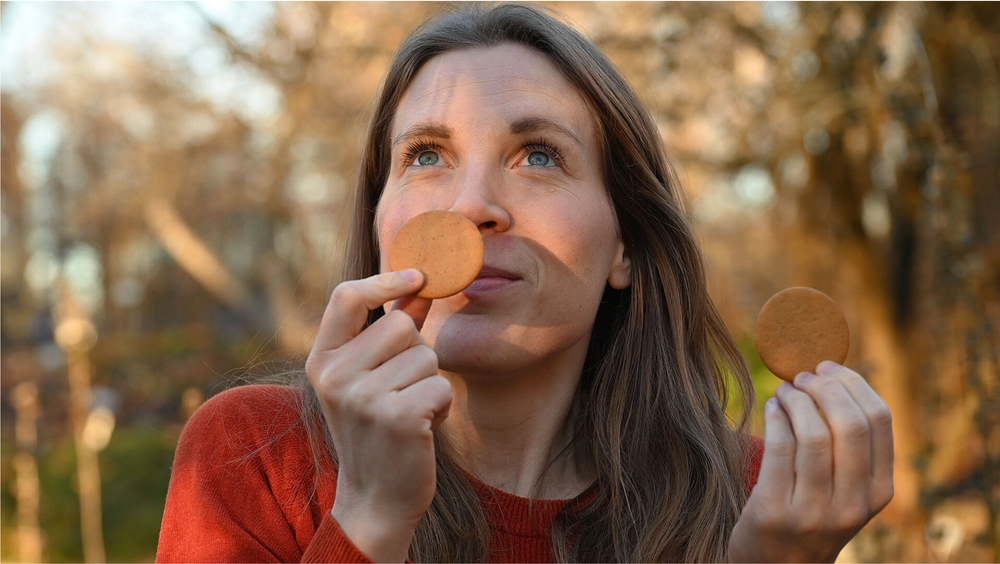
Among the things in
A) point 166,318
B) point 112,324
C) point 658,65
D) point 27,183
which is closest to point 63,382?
point 27,183

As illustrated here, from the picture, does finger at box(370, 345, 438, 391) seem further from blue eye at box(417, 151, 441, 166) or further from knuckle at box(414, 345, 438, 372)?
blue eye at box(417, 151, 441, 166)

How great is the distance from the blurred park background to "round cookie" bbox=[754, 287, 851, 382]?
4.28ft

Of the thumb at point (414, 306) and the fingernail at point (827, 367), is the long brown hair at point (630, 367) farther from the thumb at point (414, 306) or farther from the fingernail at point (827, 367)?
the fingernail at point (827, 367)

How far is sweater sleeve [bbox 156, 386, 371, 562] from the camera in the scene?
75.1 inches

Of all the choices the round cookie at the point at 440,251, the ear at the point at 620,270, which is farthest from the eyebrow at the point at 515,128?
the ear at the point at 620,270

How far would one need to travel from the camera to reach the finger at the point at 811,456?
1.53 meters

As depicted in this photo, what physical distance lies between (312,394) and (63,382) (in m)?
11.3

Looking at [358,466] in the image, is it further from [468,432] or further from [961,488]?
[961,488]

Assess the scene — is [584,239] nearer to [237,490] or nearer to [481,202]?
[481,202]

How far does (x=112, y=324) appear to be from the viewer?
87.4 ft

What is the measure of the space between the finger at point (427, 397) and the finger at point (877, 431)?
2.66ft

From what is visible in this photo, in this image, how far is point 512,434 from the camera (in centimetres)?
238

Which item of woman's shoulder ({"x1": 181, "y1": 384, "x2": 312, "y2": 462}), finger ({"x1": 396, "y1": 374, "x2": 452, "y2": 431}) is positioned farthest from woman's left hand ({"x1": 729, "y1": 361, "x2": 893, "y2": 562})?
woman's shoulder ({"x1": 181, "y1": 384, "x2": 312, "y2": 462})

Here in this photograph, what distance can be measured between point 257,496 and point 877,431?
1450 millimetres
